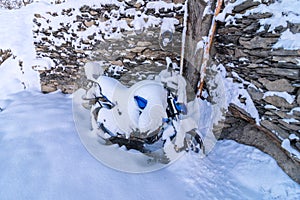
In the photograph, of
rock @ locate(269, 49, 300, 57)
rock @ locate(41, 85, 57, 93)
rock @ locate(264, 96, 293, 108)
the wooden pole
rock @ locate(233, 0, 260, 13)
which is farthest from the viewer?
rock @ locate(41, 85, 57, 93)

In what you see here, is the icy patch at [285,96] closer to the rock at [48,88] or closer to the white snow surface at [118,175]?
the white snow surface at [118,175]

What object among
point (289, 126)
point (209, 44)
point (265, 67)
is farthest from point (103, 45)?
point (289, 126)

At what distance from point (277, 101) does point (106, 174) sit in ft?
5.46

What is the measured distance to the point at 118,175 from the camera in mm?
1887

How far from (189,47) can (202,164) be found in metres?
1.36

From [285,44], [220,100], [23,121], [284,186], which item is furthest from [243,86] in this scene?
[23,121]

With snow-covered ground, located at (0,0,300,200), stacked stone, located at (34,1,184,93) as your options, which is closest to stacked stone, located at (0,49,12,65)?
stacked stone, located at (34,1,184,93)

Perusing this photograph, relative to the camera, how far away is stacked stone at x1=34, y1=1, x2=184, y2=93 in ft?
9.50

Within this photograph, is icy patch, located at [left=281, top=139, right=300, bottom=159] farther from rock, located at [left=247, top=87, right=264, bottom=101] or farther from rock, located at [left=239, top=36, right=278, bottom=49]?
rock, located at [left=239, top=36, right=278, bottom=49]

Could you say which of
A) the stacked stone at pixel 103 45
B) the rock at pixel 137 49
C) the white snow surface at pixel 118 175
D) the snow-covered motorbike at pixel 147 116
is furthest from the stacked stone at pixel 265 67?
the rock at pixel 137 49

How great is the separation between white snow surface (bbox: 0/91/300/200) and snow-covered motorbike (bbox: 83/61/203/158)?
25 cm

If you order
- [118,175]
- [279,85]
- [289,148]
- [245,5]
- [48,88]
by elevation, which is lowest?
[118,175]

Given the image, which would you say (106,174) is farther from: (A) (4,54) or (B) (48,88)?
(A) (4,54)

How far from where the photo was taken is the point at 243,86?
6.63ft
